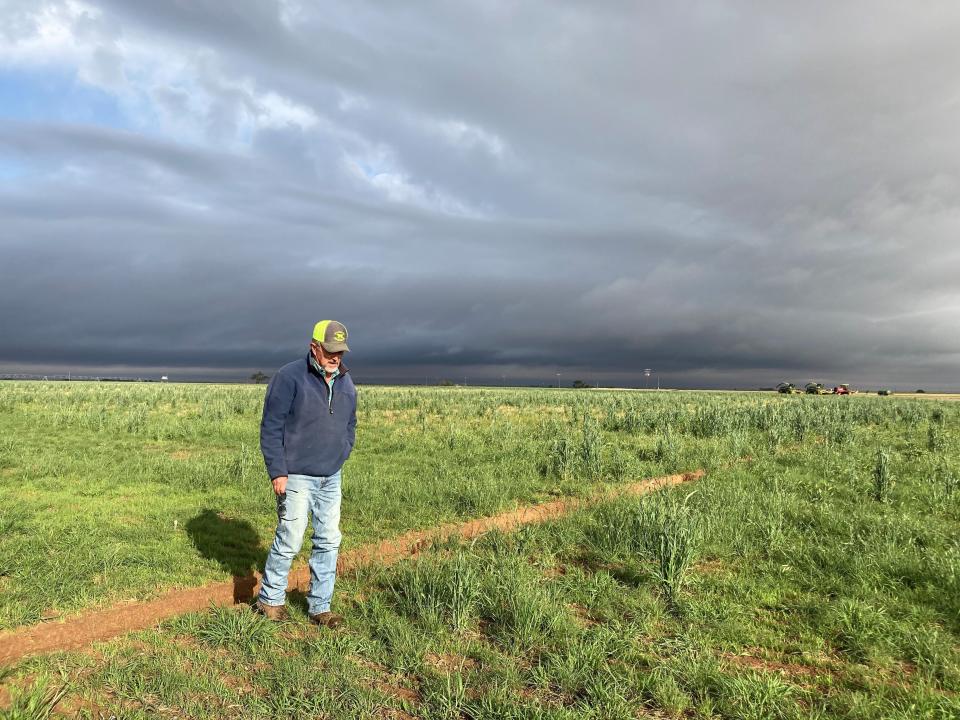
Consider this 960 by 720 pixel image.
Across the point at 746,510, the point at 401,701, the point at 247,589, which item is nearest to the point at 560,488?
the point at 746,510

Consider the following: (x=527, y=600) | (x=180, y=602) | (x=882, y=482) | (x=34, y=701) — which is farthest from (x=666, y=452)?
(x=34, y=701)

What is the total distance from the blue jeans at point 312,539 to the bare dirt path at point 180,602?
107 centimetres

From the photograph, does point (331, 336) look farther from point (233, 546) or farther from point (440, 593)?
point (233, 546)

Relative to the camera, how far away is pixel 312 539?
4.89 m

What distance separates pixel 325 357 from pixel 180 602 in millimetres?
3042

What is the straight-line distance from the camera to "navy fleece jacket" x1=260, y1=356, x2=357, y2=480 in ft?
15.9

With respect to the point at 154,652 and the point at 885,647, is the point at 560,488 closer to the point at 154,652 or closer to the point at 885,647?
the point at 885,647

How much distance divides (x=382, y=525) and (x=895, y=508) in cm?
842

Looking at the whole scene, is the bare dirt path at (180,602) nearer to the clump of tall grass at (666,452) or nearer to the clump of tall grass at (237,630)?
the clump of tall grass at (237,630)

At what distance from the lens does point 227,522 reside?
28.7ft

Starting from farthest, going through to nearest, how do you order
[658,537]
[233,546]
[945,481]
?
[945,481], [233,546], [658,537]

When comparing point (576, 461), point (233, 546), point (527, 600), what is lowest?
point (233, 546)

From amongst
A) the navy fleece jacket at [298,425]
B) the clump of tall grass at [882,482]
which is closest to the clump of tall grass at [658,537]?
the navy fleece jacket at [298,425]

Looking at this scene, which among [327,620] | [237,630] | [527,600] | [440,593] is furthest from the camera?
[440,593]
